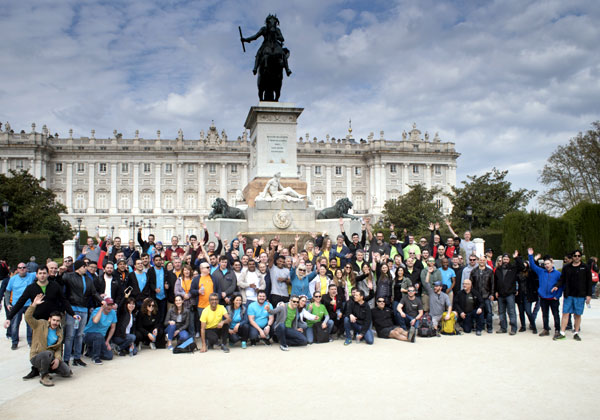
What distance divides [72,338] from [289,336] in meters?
3.38

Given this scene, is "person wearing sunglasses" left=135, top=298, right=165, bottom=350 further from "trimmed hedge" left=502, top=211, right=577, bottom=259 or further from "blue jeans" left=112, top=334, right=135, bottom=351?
"trimmed hedge" left=502, top=211, right=577, bottom=259

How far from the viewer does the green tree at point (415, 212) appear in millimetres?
51688

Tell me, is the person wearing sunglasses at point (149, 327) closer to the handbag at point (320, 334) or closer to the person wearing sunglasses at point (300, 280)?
the person wearing sunglasses at point (300, 280)

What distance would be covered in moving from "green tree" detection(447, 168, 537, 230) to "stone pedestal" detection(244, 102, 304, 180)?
29.1 m

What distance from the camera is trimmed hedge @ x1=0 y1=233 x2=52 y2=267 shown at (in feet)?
95.3

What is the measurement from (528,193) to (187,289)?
128 feet

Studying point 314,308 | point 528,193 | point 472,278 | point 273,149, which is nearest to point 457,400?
point 314,308

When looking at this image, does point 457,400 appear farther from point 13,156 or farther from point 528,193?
point 13,156

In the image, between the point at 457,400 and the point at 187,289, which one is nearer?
the point at 457,400

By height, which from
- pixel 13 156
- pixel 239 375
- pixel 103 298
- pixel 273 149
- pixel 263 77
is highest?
pixel 13 156

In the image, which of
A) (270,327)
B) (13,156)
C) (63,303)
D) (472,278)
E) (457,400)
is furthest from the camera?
(13,156)

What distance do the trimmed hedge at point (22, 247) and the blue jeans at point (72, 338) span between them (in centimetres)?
2478

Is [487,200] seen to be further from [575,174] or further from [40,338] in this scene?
[40,338]

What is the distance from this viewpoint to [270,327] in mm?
8664
